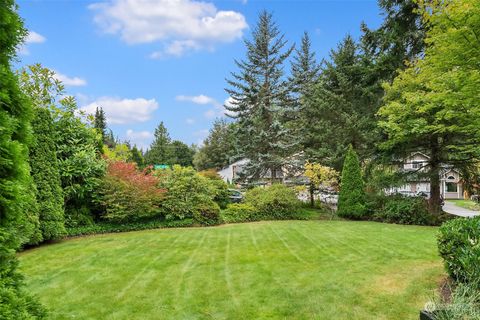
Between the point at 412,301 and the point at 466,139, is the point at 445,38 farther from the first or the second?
the point at 466,139

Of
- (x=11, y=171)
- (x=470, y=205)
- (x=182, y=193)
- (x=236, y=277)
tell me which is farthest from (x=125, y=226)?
(x=470, y=205)

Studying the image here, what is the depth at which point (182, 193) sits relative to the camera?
38.5 ft

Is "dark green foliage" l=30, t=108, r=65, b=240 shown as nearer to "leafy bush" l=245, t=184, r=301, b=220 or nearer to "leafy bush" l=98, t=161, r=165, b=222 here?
"leafy bush" l=98, t=161, r=165, b=222

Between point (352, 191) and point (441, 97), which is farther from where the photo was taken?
point (352, 191)

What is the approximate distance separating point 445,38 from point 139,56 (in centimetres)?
1060

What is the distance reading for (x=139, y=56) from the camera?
12.3 m

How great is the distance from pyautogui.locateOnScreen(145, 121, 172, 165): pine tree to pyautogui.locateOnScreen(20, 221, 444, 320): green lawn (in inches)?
1394

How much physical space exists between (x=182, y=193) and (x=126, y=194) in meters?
2.24

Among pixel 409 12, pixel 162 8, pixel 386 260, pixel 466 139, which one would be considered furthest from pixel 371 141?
pixel 162 8

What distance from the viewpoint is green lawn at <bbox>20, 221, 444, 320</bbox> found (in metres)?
3.95

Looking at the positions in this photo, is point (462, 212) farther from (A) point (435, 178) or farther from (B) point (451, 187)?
(B) point (451, 187)

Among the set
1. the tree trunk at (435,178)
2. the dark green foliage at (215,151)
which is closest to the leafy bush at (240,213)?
the tree trunk at (435,178)

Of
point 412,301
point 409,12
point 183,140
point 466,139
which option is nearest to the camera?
point 412,301

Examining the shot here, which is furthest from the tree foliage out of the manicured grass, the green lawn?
the green lawn
